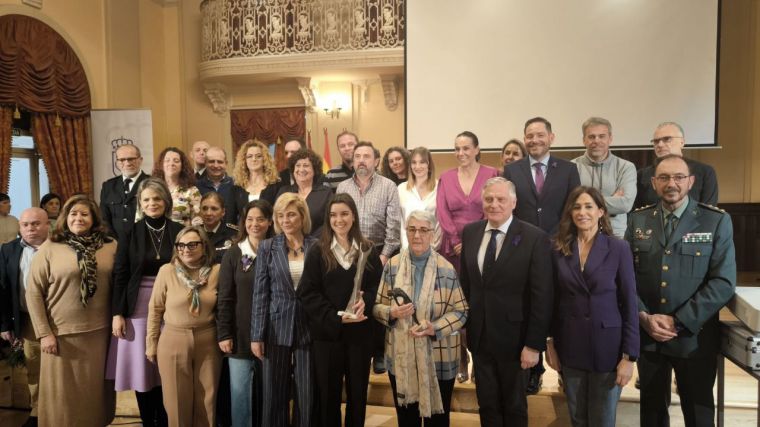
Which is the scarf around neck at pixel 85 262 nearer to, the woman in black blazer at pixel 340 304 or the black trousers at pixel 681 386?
the woman in black blazer at pixel 340 304

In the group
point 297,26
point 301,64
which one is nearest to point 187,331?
point 301,64

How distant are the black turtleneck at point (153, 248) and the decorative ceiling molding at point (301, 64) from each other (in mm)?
5080

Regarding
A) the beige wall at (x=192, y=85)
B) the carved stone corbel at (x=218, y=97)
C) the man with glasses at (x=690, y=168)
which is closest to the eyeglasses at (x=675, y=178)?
the man with glasses at (x=690, y=168)

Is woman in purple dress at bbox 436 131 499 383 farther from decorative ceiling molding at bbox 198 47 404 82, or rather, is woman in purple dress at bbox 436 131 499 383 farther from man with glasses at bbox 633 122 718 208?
decorative ceiling molding at bbox 198 47 404 82

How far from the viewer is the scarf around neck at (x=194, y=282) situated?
9.18 feet

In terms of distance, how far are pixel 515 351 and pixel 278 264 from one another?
1190 mm

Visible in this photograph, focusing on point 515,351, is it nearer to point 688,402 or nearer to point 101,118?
point 688,402

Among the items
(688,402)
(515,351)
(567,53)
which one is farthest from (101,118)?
(688,402)

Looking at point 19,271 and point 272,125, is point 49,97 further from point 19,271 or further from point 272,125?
point 19,271

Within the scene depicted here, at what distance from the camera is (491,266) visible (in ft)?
8.00

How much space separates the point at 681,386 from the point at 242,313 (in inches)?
83.8

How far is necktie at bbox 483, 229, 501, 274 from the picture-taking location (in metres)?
2.45

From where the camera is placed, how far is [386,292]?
102 inches

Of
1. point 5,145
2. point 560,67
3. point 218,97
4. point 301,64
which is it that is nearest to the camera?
point 5,145
